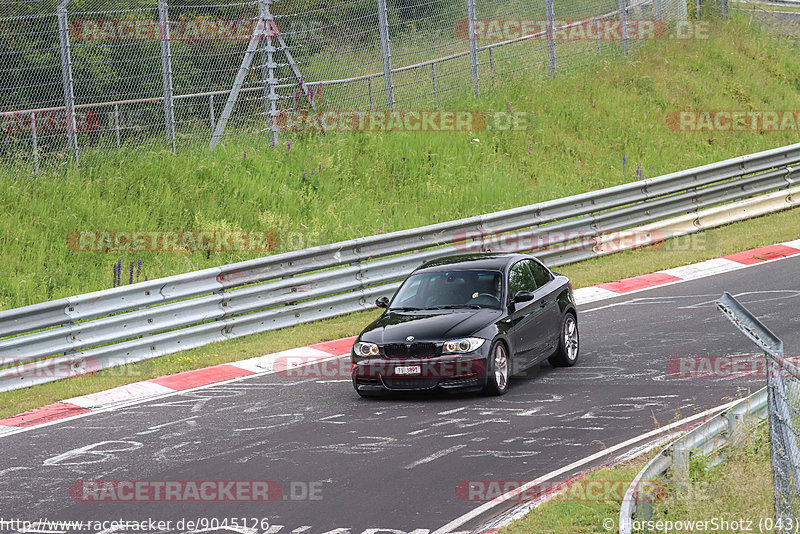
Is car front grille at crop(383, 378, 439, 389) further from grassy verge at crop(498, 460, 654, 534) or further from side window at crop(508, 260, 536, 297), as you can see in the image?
grassy verge at crop(498, 460, 654, 534)

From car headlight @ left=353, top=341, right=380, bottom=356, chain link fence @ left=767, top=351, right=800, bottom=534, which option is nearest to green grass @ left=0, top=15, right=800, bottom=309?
car headlight @ left=353, top=341, right=380, bottom=356

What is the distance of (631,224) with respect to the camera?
68.1ft

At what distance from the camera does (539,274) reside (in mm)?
13656

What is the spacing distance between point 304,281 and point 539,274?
434 centimetres

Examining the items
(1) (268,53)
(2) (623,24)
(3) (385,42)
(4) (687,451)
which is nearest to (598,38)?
(2) (623,24)

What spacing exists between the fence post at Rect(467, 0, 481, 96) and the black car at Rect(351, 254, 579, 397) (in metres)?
11.7

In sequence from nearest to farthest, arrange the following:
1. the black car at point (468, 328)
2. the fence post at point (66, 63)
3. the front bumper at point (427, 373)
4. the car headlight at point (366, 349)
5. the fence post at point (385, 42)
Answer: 1. the front bumper at point (427, 373)
2. the black car at point (468, 328)
3. the car headlight at point (366, 349)
4. the fence post at point (66, 63)
5. the fence post at point (385, 42)

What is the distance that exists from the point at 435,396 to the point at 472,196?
34.0 feet

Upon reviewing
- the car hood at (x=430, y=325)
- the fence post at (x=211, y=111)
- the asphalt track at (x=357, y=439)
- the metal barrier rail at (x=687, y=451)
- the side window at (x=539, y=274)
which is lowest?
the asphalt track at (x=357, y=439)

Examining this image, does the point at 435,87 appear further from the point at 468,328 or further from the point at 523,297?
the point at 468,328

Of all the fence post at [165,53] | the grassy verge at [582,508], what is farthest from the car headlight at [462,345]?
the fence post at [165,53]

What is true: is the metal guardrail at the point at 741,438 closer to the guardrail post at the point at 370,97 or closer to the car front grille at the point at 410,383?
the car front grille at the point at 410,383

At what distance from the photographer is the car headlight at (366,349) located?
38.8ft

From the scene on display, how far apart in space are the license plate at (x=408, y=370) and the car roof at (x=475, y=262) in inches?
76.6
